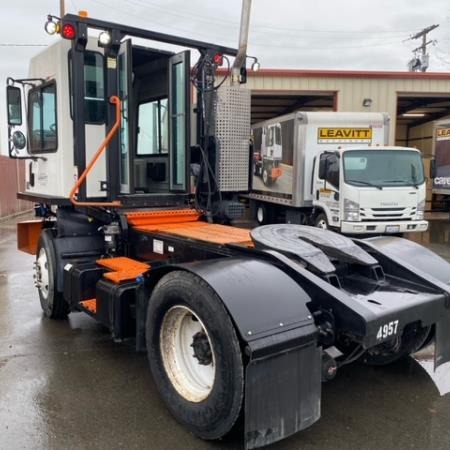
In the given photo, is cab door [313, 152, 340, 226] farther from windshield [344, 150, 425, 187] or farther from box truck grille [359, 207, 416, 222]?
box truck grille [359, 207, 416, 222]

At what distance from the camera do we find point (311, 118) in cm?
1243

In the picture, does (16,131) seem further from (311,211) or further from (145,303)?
(311,211)

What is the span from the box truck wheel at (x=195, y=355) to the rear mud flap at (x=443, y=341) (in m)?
1.51

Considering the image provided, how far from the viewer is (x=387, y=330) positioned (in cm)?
287

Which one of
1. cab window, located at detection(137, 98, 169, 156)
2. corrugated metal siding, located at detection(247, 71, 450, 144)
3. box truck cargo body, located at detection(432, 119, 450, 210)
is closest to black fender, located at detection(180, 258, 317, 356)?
cab window, located at detection(137, 98, 169, 156)

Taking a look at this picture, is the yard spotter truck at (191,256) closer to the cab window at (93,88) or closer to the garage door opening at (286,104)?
the cab window at (93,88)

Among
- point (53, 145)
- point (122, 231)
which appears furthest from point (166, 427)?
point (53, 145)

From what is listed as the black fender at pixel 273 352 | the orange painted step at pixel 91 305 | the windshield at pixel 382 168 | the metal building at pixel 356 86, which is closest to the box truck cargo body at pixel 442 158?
the metal building at pixel 356 86

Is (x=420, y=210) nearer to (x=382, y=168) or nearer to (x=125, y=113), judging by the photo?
(x=382, y=168)

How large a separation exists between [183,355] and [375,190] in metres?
8.26

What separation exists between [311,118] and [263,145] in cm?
274

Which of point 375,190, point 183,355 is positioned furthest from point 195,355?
point 375,190

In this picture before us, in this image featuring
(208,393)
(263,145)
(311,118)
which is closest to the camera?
(208,393)

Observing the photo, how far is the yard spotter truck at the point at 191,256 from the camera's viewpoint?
277 cm
